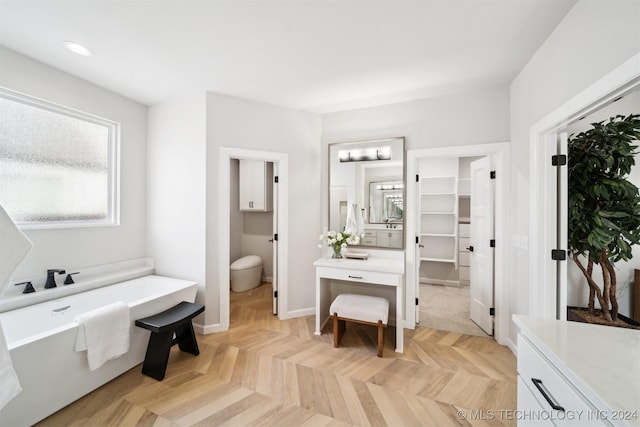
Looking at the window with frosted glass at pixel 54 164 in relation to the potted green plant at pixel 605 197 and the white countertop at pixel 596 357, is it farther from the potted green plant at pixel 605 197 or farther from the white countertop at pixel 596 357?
the potted green plant at pixel 605 197

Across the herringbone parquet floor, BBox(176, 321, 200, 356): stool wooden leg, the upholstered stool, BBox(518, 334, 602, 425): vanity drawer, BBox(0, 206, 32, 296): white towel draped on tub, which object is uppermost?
BBox(0, 206, 32, 296): white towel draped on tub

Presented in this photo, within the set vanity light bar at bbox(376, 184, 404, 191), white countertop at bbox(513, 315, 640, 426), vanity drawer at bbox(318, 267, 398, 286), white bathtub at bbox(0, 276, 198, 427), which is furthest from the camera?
vanity light bar at bbox(376, 184, 404, 191)

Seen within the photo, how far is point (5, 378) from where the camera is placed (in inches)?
50.1

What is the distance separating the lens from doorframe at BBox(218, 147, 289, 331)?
2846 millimetres

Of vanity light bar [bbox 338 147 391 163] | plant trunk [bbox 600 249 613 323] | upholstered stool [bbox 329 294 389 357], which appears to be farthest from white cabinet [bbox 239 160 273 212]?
plant trunk [bbox 600 249 613 323]

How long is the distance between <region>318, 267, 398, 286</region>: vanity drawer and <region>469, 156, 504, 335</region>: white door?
113cm

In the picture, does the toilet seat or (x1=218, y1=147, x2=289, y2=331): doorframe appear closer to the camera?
(x1=218, y1=147, x2=289, y2=331): doorframe

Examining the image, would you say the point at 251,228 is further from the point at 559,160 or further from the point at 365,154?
the point at 559,160

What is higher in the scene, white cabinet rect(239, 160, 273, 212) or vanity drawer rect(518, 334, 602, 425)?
white cabinet rect(239, 160, 273, 212)

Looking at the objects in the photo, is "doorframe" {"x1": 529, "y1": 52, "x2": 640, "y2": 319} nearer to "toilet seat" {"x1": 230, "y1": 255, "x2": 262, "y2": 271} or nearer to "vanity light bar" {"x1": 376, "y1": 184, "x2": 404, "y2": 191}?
"vanity light bar" {"x1": 376, "y1": 184, "x2": 404, "y2": 191}

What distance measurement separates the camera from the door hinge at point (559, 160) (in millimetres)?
1852

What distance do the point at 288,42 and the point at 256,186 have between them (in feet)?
9.31

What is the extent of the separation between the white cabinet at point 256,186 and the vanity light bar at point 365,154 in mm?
1731

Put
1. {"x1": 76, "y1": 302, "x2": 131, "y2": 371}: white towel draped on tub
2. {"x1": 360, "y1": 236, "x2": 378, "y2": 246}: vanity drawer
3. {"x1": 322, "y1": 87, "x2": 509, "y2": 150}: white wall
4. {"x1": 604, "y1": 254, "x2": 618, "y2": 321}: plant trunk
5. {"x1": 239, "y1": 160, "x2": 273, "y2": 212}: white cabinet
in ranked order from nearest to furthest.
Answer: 1. {"x1": 76, "y1": 302, "x2": 131, "y2": 371}: white towel draped on tub
2. {"x1": 604, "y1": 254, "x2": 618, "y2": 321}: plant trunk
3. {"x1": 322, "y1": 87, "x2": 509, "y2": 150}: white wall
4. {"x1": 360, "y1": 236, "x2": 378, "y2": 246}: vanity drawer
5. {"x1": 239, "y1": 160, "x2": 273, "y2": 212}: white cabinet
